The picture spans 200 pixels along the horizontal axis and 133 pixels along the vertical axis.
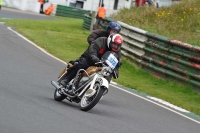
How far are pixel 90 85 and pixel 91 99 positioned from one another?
25 cm

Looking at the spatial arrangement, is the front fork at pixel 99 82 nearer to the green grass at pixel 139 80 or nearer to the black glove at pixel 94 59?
the black glove at pixel 94 59

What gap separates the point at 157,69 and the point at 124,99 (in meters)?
4.64

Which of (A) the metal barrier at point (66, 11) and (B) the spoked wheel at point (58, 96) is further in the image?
(A) the metal barrier at point (66, 11)

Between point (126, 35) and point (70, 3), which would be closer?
point (126, 35)

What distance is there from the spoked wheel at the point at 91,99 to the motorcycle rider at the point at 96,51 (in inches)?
23.0

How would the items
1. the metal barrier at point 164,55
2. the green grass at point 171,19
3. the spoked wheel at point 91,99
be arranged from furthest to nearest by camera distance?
the green grass at point 171,19 → the metal barrier at point 164,55 → the spoked wheel at point 91,99

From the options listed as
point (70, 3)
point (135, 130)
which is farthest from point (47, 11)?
point (135, 130)

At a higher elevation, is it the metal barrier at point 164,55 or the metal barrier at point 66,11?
the metal barrier at point 164,55

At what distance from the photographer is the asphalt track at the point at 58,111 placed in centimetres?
831

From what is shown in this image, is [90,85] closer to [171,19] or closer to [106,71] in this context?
[106,71]

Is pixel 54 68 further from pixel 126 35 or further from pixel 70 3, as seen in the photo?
pixel 70 3

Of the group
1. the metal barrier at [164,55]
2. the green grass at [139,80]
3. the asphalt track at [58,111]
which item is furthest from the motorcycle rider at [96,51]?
the metal barrier at [164,55]

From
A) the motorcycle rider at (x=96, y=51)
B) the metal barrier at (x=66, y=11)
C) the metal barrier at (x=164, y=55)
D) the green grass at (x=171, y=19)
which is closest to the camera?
the motorcycle rider at (x=96, y=51)

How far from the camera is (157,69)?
17.7 m
